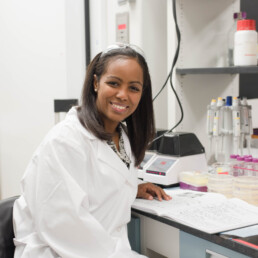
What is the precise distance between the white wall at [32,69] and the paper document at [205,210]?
40.9 inches

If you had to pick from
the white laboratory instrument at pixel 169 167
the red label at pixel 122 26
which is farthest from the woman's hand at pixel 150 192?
the red label at pixel 122 26

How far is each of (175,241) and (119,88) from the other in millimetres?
559

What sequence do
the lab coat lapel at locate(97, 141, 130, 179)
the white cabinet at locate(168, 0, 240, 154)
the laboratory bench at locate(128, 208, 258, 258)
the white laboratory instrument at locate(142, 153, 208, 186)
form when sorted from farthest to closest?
the white cabinet at locate(168, 0, 240, 154)
the white laboratory instrument at locate(142, 153, 208, 186)
the lab coat lapel at locate(97, 141, 130, 179)
the laboratory bench at locate(128, 208, 258, 258)

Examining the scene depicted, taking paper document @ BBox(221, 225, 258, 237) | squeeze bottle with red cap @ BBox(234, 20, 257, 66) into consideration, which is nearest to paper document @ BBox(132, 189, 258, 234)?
paper document @ BBox(221, 225, 258, 237)

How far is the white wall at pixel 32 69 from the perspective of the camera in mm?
2262

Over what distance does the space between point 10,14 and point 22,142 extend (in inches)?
33.1

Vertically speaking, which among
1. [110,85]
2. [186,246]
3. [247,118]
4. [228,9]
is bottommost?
[186,246]

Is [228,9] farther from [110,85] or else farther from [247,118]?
[110,85]

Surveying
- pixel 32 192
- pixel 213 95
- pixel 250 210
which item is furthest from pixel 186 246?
pixel 213 95

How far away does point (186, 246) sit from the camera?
1.30 metres

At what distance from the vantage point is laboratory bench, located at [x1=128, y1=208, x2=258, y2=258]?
1.14 meters

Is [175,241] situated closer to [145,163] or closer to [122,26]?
[145,163]

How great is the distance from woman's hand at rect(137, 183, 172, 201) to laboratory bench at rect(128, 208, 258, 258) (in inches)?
3.5

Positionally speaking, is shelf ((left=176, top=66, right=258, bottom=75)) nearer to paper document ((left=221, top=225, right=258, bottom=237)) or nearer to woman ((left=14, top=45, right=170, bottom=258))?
woman ((left=14, top=45, right=170, bottom=258))
